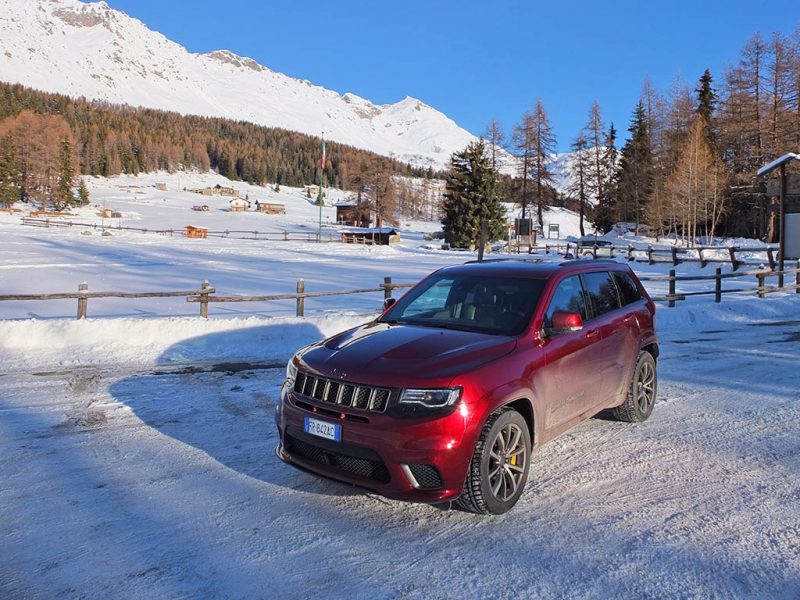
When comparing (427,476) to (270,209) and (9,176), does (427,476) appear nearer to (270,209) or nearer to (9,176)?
(9,176)

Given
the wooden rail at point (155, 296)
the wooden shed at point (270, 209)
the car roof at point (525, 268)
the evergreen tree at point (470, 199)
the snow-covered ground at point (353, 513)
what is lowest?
the snow-covered ground at point (353, 513)

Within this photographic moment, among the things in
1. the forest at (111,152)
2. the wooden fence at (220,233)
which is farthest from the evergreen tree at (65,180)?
the wooden fence at (220,233)

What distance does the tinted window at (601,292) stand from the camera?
18.3ft

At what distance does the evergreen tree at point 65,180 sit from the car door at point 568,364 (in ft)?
331

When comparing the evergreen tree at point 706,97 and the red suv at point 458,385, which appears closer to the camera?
the red suv at point 458,385

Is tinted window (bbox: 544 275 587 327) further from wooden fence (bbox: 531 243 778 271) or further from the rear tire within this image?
wooden fence (bbox: 531 243 778 271)

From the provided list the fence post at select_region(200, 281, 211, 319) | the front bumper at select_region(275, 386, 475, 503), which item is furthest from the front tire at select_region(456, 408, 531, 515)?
the fence post at select_region(200, 281, 211, 319)

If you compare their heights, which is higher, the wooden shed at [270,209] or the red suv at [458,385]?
the wooden shed at [270,209]

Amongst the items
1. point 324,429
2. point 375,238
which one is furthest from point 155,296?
point 375,238

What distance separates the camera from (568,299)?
5184 mm

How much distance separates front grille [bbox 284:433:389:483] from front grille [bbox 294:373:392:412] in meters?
0.28

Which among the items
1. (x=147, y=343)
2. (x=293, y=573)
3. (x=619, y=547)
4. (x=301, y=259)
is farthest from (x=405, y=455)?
(x=301, y=259)

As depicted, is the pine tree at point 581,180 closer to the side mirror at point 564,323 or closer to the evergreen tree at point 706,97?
the evergreen tree at point 706,97

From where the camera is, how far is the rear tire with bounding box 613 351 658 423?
603cm
